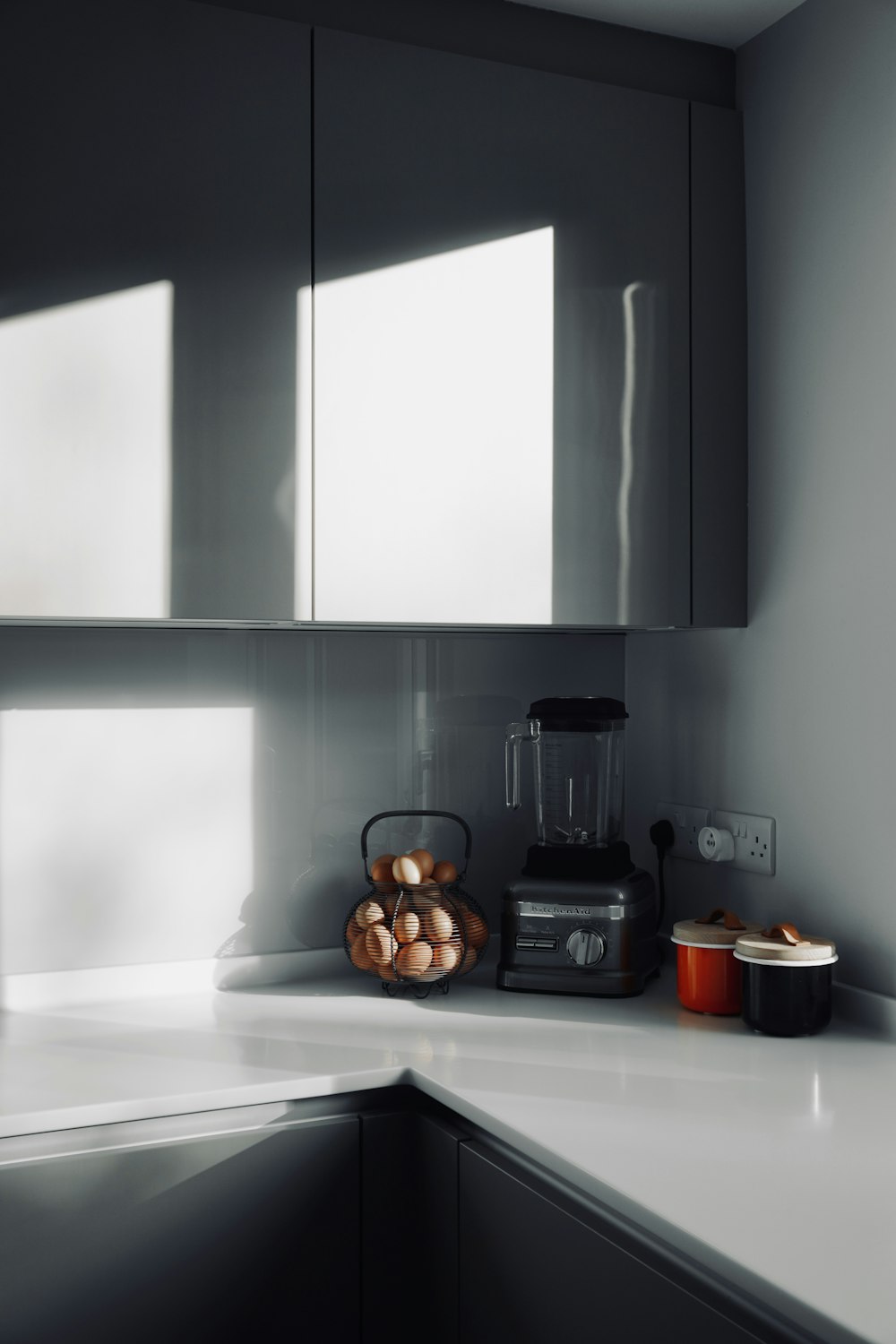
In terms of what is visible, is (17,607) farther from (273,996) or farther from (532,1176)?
(532,1176)

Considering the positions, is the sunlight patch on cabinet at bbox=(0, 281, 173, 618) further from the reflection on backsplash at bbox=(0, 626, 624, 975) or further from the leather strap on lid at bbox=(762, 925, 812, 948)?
the leather strap on lid at bbox=(762, 925, 812, 948)

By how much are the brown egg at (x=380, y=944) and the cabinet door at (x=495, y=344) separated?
0.50 meters

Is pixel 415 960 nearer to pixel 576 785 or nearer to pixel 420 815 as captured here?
pixel 420 815

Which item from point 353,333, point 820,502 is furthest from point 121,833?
point 820,502

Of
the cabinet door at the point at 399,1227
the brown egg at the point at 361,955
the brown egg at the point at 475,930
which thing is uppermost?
the brown egg at the point at 475,930

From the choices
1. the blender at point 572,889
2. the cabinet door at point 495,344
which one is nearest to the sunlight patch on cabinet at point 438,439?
the cabinet door at point 495,344

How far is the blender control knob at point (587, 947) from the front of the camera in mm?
1867

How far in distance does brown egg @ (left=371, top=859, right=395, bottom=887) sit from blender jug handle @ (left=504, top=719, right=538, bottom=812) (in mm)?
233

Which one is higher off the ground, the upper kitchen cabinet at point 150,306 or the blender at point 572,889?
the upper kitchen cabinet at point 150,306

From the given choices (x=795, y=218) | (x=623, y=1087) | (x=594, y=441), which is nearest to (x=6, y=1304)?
(x=623, y=1087)

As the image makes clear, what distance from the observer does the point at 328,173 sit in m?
1.69

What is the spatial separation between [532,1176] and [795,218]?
144cm

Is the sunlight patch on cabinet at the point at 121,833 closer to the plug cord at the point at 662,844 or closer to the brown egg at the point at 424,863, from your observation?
the brown egg at the point at 424,863

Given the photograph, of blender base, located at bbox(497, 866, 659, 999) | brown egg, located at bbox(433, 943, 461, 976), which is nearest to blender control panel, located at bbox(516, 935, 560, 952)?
blender base, located at bbox(497, 866, 659, 999)
